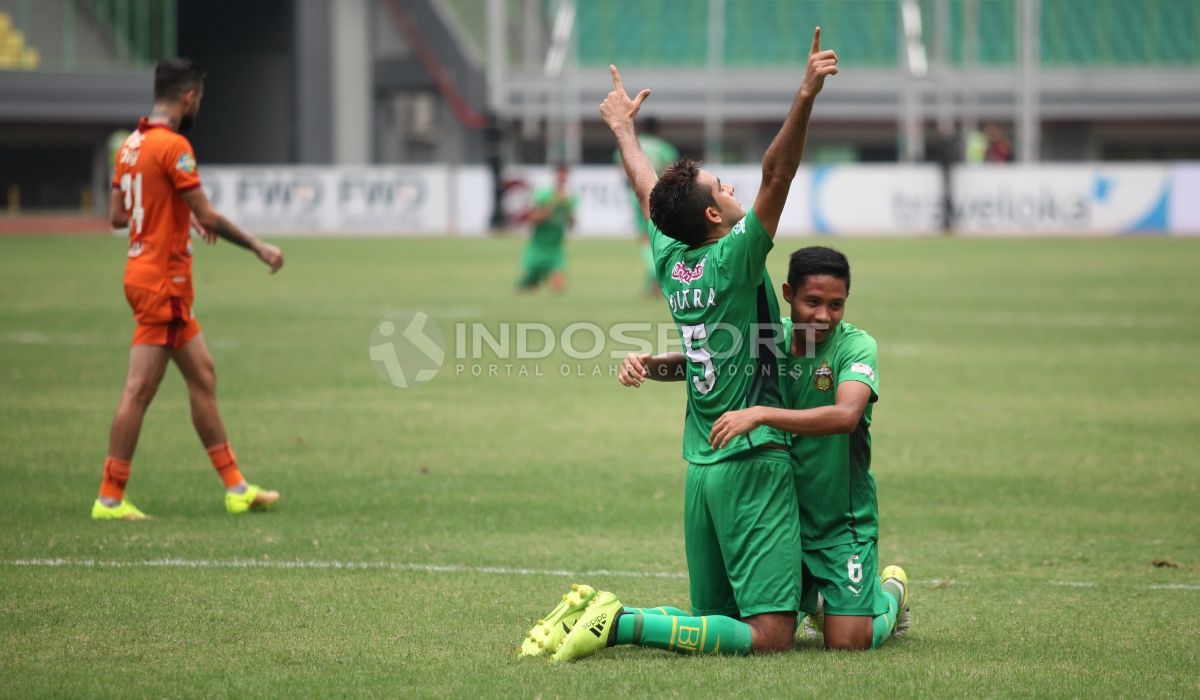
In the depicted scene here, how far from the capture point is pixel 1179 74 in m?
49.7

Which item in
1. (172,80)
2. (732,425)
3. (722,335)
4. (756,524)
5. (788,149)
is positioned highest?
(172,80)

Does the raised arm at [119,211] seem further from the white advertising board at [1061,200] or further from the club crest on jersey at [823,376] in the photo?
the white advertising board at [1061,200]

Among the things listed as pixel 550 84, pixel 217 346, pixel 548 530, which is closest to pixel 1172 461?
pixel 548 530

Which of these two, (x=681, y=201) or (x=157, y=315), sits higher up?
(x=681, y=201)

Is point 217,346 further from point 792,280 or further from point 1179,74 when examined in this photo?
point 1179,74

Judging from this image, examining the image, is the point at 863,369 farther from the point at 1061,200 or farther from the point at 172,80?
the point at 1061,200

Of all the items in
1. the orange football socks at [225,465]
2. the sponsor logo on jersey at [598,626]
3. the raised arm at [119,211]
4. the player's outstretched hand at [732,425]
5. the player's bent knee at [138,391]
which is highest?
the raised arm at [119,211]

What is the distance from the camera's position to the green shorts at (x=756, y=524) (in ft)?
16.2

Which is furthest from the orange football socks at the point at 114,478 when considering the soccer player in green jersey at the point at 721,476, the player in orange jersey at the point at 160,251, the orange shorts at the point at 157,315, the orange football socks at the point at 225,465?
the soccer player in green jersey at the point at 721,476

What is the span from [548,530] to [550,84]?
40354 millimetres

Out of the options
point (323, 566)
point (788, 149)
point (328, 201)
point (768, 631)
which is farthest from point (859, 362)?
point (328, 201)

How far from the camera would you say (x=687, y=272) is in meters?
5.04

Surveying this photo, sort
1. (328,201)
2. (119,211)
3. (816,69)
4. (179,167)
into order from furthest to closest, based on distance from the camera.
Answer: (328,201) → (119,211) → (179,167) → (816,69)

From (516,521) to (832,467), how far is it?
8.66 ft
